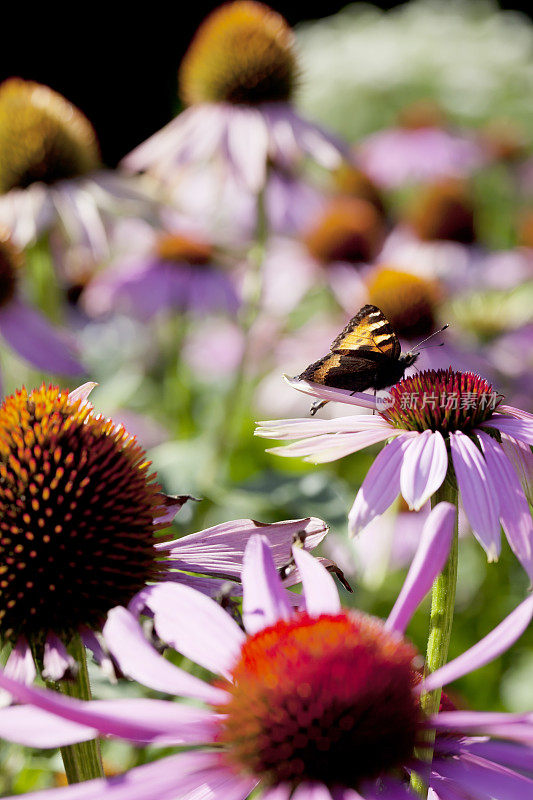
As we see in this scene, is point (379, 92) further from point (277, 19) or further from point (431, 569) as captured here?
point (431, 569)

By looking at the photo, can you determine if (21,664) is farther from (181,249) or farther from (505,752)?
(181,249)

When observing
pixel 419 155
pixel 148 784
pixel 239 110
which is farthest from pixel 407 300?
pixel 419 155

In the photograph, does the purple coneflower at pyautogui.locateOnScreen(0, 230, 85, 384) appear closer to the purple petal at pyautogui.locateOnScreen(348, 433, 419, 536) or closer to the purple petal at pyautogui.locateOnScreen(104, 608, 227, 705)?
the purple petal at pyautogui.locateOnScreen(348, 433, 419, 536)

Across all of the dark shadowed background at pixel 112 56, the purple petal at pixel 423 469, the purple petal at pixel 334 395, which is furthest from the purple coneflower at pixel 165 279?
the dark shadowed background at pixel 112 56

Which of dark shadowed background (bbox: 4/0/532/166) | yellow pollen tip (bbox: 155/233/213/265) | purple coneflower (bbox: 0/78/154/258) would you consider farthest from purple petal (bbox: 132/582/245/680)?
dark shadowed background (bbox: 4/0/532/166)

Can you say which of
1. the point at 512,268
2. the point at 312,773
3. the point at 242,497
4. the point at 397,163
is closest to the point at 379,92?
the point at 397,163

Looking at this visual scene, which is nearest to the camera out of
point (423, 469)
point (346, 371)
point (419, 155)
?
point (423, 469)

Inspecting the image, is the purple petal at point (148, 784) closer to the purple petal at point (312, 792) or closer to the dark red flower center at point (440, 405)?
the purple petal at point (312, 792)
